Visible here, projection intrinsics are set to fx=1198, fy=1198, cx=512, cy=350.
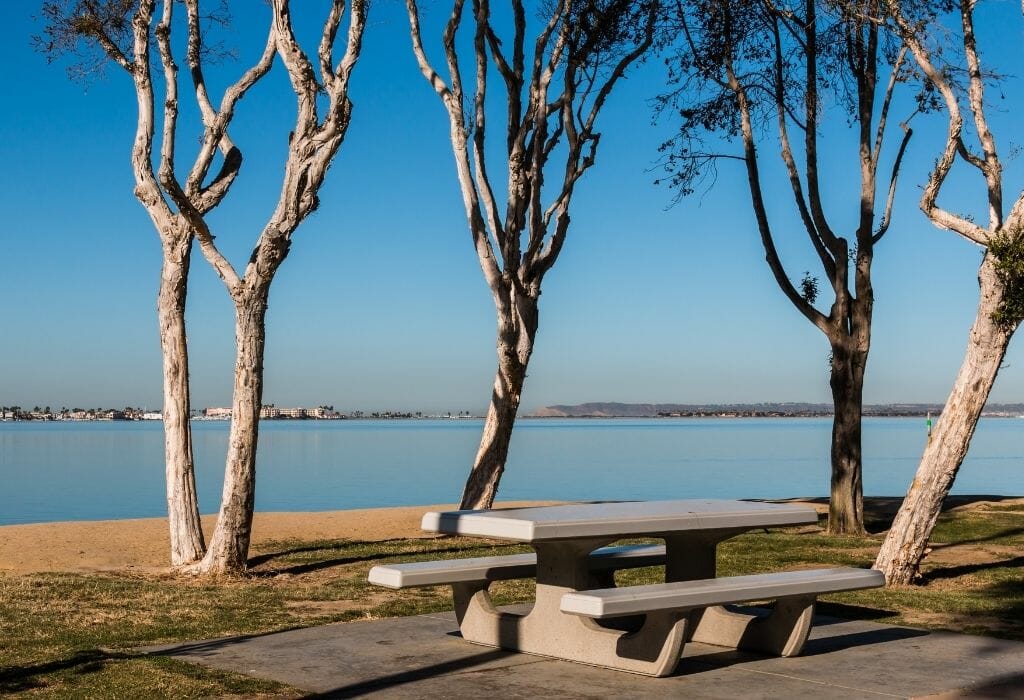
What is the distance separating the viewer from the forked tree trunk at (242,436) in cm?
1034

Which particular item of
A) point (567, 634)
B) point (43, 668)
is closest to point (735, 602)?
point (567, 634)

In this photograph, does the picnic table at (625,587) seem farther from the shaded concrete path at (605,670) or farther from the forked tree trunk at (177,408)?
the forked tree trunk at (177,408)

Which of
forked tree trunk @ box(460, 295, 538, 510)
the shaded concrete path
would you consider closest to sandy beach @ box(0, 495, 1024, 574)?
forked tree trunk @ box(460, 295, 538, 510)

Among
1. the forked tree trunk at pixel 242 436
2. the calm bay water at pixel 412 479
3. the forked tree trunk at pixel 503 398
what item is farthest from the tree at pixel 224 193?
the calm bay water at pixel 412 479

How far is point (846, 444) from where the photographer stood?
14117mm

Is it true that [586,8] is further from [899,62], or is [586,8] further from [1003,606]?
[1003,606]

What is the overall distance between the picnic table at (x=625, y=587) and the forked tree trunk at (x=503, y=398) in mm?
6476

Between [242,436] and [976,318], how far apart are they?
608 centimetres

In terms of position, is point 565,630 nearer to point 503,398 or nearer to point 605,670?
point 605,670

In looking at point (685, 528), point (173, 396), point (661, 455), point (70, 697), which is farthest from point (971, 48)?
point (661, 455)

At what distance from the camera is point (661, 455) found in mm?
51312

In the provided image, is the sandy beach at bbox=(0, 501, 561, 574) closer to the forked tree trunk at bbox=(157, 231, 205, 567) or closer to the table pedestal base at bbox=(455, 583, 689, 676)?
the forked tree trunk at bbox=(157, 231, 205, 567)

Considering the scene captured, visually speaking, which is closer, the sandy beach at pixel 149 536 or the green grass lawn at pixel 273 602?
the green grass lawn at pixel 273 602

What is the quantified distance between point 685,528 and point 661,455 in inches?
1786
